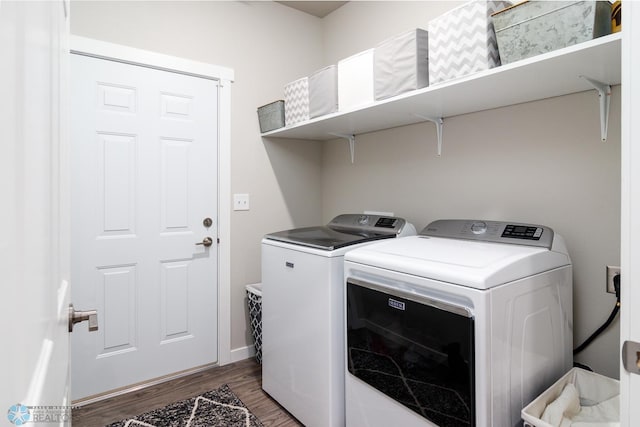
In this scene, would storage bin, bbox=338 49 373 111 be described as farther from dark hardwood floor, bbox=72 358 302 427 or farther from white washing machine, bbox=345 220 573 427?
dark hardwood floor, bbox=72 358 302 427

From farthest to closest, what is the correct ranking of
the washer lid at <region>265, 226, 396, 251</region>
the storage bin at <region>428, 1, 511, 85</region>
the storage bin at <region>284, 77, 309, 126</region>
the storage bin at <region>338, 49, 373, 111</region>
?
the storage bin at <region>284, 77, 309, 126</region>
the storage bin at <region>338, 49, 373, 111</region>
the washer lid at <region>265, 226, 396, 251</region>
the storage bin at <region>428, 1, 511, 85</region>

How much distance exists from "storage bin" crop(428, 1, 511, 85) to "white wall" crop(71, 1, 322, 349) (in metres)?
1.52

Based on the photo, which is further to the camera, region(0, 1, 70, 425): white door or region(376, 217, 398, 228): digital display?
region(376, 217, 398, 228): digital display

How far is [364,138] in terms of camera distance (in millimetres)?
2727

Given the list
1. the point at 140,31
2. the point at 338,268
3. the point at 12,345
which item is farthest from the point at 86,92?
the point at 12,345

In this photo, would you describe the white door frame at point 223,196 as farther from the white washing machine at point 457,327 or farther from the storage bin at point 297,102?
the white washing machine at point 457,327

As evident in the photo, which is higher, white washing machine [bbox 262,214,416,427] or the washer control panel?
the washer control panel

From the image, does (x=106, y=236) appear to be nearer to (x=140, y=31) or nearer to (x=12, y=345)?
(x=140, y=31)

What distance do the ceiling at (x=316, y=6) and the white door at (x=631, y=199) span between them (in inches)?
100.0

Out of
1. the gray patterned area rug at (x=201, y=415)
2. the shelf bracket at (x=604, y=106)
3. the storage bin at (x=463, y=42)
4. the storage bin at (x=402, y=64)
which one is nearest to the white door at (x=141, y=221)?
the gray patterned area rug at (x=201, y=415)

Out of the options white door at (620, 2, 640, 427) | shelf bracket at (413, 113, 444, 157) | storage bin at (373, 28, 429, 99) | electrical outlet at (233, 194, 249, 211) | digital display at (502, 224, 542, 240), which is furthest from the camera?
electrical outlet at (233, 194, 249, 211)

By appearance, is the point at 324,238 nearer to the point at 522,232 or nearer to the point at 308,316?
the point at 308,316

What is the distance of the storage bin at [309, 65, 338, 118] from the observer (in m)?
2.17

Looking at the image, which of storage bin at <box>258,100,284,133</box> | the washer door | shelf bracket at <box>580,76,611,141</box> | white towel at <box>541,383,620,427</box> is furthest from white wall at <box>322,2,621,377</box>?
the washer door
